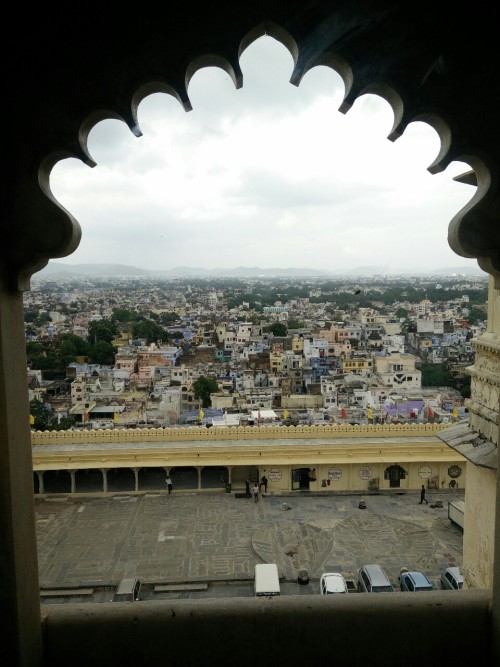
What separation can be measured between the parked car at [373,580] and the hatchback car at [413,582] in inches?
7.5

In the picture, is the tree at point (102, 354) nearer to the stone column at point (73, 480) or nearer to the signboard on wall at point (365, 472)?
the stone column at point (73, 480)

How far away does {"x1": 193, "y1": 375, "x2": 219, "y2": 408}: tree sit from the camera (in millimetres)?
25141

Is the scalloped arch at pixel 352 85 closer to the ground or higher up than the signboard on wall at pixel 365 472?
higher up

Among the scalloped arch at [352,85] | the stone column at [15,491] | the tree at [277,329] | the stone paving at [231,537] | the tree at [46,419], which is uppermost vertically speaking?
the scalloped arch at [352,85]

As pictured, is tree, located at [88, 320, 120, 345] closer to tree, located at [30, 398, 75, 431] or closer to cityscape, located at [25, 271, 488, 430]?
Result: cityscape, located at [25, 271, 488, 430]

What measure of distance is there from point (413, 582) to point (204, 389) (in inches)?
734

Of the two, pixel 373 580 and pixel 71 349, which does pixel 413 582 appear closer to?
pixel 373 580

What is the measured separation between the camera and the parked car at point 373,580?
23.1ft

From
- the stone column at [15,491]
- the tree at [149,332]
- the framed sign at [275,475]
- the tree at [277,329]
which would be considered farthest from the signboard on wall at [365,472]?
the tree at [277,329]

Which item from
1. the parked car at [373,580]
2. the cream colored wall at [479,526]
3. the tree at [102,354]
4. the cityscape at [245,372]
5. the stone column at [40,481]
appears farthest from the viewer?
the tree at [102,354]

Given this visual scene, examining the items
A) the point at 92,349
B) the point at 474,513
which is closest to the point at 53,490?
the point at 474,513

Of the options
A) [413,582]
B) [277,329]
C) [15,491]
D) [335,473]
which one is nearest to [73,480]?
[335,473]

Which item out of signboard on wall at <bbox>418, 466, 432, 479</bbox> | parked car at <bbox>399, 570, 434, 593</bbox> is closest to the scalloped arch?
parked car at <bbox>399, 570, 434, 593</bbox>

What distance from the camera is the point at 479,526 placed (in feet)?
12.3
